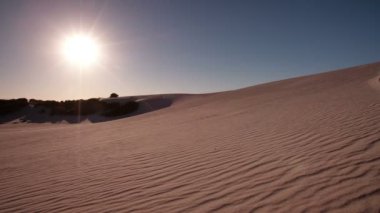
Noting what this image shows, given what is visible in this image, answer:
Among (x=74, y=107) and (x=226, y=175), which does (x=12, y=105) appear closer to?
(x=74, y=107)

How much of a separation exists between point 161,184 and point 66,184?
1867mm

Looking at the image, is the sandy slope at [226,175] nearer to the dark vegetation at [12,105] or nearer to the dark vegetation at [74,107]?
the dark vegetation at [74,107]

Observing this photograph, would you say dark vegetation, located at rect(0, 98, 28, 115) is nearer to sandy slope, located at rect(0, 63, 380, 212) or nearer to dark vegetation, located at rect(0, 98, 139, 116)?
dark vegetation, located at rect(0, 98, 139, 116)

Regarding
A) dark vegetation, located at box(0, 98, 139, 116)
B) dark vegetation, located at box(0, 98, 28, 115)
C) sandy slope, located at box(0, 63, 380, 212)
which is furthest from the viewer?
dark vegetation, located at box(0, 98, 28, 115)

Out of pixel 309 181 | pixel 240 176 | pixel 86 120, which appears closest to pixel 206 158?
pixel 240 176

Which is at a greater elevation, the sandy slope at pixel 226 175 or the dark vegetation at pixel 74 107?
the dark vegetation at pixel 74 107

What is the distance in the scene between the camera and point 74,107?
29.9m

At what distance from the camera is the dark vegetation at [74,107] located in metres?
29.1

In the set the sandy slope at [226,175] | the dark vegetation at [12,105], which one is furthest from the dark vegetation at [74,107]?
the sandy slope at [226,175]

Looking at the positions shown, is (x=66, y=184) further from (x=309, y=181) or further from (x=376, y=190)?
(x=376, y=190)

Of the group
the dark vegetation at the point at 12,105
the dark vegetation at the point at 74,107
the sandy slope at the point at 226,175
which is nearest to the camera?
the sandy slope at the point at 226,175

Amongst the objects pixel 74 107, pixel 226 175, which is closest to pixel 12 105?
pixel 74 107

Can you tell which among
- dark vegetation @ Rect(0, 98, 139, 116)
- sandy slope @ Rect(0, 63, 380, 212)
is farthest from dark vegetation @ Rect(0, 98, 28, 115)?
sandy slope @ Rect(0, 63, 380, 212)

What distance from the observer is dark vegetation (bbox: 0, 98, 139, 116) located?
2908 centimetres
